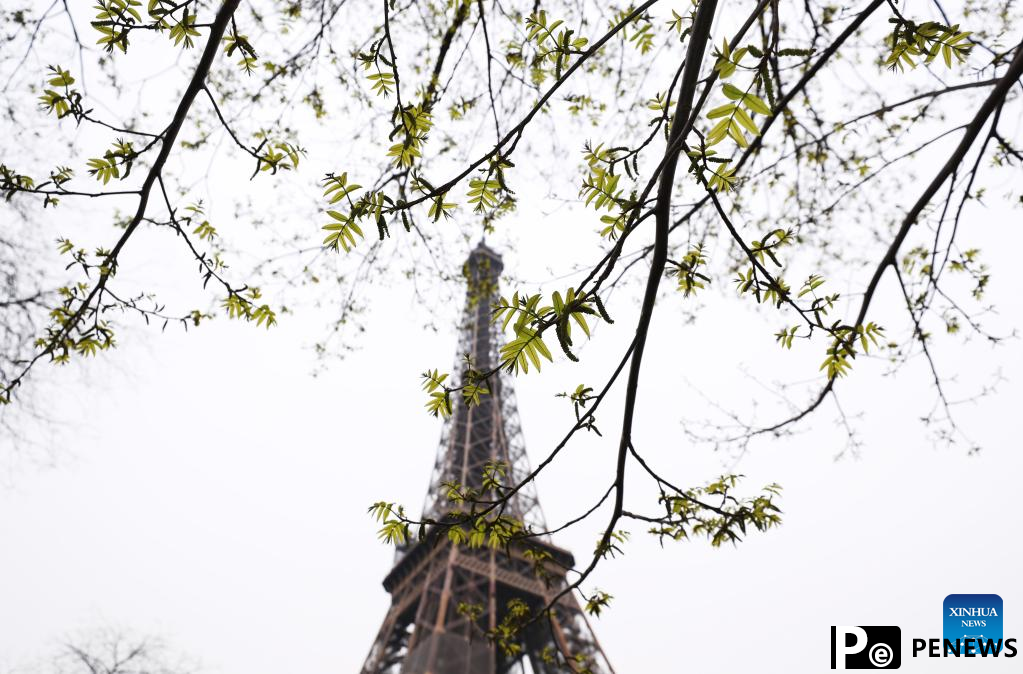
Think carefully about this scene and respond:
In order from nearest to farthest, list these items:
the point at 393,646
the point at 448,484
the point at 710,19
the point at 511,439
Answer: the point at 710,19, the point at 448,484, the point at 393,646, the point at 511,439

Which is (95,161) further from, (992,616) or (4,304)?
(992,616)

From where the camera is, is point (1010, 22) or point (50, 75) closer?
point (50, 75)

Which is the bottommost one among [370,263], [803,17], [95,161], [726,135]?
[726,135]

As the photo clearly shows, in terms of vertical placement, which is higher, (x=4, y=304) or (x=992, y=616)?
(x=4, y=304)

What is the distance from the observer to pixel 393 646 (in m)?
23.0

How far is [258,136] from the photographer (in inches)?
163

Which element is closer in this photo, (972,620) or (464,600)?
(972,620)

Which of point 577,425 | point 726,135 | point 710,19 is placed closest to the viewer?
point 726,135

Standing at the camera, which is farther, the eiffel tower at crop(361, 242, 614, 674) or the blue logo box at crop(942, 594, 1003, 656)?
the eiffel tower at crop(361, 242, 614, 674)

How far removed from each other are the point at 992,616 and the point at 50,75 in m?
10.1

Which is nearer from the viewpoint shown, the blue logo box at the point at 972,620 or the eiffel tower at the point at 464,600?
the blue logo box at the point at 972,620

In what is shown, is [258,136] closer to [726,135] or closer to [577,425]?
[577,425]

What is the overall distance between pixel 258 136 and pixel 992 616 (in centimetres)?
→ 957

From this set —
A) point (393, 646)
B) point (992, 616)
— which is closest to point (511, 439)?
point (393, 646)
